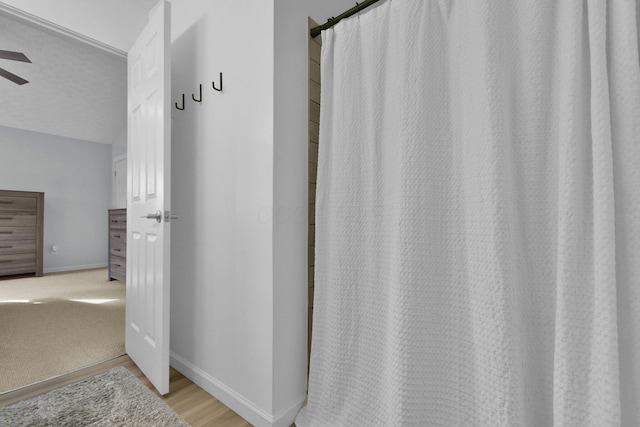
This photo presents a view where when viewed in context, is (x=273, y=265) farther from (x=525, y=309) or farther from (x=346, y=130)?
(x=525, y=309)

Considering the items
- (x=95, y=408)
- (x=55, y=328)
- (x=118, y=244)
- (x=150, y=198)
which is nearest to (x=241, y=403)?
(x=95, y=408)

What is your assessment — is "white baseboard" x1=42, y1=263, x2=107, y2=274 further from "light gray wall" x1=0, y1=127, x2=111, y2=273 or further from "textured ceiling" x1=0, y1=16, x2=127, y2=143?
Answer: "textured ceiling" x1=0, y1=16, x2=127, y2=143

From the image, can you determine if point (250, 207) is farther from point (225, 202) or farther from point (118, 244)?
point (118, 244)

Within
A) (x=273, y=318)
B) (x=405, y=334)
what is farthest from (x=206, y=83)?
(x=405, y=334)

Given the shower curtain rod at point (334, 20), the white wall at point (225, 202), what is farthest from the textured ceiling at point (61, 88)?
the shower curtain rod at point (334, 20)

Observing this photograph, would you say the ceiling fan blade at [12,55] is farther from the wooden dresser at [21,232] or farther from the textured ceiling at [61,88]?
the wooden dresser at [21,232]

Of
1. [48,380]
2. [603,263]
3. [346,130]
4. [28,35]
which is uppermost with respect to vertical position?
[28,35]

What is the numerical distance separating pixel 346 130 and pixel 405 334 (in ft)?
2.66

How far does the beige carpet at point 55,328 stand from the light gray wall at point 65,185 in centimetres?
122

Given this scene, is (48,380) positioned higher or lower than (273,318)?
lower

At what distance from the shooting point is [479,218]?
2.99ft

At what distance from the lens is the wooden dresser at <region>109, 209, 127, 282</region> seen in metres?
3.67

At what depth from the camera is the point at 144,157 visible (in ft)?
5.65

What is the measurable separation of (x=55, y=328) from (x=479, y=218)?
3.06 metres
